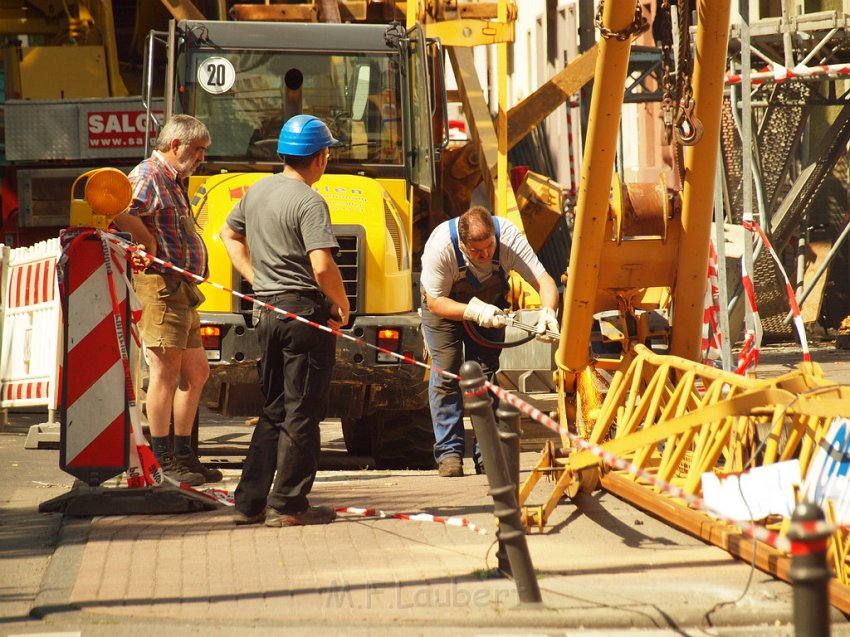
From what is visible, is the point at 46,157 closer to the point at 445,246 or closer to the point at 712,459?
the point at 445,246

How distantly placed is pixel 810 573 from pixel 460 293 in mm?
5927

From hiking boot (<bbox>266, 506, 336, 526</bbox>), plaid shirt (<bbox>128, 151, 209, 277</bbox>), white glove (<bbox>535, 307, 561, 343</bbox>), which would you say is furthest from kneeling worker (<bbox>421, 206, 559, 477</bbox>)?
hiking boot (<bbox>266, 506, 336, 526</bbox>)

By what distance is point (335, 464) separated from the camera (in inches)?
402

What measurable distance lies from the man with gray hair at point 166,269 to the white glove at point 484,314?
64.6 inches

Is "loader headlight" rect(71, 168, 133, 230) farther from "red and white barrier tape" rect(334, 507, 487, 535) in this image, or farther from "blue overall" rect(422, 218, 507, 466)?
"blue overall" rect(422, 218, 507, 466)

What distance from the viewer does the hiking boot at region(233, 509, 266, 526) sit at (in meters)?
7.20

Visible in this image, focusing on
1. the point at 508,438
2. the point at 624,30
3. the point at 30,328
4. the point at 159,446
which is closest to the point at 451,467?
the point at 159,446

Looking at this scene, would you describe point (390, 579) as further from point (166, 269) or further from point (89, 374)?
point (166, 269)

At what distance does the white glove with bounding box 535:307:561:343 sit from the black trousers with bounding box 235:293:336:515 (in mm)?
1460

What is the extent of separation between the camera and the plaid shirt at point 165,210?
8.25 m

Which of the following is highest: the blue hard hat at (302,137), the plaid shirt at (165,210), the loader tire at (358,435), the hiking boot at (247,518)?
the blue hard hat at (302,137)

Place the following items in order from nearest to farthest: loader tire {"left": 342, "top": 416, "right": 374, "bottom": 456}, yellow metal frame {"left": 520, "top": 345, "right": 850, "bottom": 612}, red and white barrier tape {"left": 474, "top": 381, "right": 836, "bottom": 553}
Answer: red and white barrier tape {"left": 474, "top": 381, "right": 836, "bottom": 553} < yellow metal frame {"left": 520, "top": 345, "right": 850, "bottom": 612} < loader tire {"left": 342, "top": 416, "right": 374, "bottom": 456}

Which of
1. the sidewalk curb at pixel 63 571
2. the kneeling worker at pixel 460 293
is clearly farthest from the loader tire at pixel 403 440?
the sidewalk curb at pixel 63 571

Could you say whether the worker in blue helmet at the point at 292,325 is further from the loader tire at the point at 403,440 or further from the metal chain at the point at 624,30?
the loader tire at the point at 403,440
